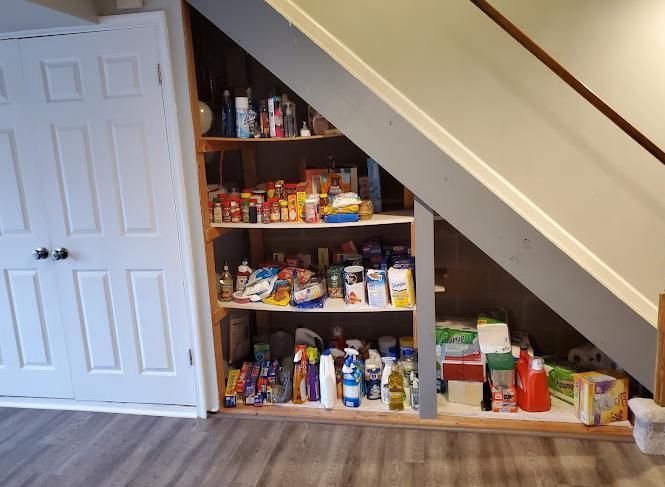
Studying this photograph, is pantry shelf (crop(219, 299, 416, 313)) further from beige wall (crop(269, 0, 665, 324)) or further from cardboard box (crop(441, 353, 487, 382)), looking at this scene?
beige wall (crop(269, 0, 665, 324))

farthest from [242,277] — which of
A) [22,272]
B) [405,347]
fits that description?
[22,272]

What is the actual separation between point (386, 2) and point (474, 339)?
72.2 inches

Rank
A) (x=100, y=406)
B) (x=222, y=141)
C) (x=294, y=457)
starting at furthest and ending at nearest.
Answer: (x=100, y=406) → (x=222, y=141) → (x=294, y=457)

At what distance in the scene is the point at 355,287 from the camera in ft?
8.58

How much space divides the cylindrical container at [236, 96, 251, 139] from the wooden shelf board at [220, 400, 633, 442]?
141cm

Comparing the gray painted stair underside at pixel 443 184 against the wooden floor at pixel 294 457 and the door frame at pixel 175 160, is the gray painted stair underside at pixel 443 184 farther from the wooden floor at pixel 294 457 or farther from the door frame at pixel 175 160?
the wooden floor at pixel 294 457

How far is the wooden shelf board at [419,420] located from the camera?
2.40m

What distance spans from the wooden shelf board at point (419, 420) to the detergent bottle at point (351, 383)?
39 mm

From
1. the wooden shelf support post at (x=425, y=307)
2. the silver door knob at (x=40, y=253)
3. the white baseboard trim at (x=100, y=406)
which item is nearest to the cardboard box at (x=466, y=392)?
the wooden shelf support post at (x=425, y=307)

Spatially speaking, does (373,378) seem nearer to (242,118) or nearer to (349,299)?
(349,299)

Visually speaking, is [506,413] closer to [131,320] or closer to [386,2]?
[131,320]

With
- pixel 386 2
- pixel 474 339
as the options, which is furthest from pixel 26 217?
pixel 474 339

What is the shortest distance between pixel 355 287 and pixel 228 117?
42.3 inches

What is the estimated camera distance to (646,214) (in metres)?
2.73
